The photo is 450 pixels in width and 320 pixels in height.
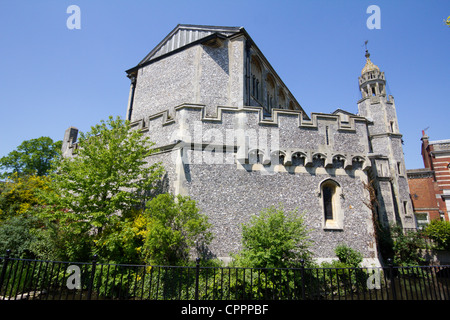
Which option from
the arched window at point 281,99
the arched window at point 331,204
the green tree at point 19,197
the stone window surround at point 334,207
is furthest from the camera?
the arched window at point 281,99

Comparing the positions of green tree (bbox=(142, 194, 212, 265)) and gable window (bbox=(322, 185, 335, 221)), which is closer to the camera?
green tree (bbox=(142, 194, 212, 265))

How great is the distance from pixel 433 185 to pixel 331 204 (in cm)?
1992

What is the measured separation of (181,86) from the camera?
595 inches

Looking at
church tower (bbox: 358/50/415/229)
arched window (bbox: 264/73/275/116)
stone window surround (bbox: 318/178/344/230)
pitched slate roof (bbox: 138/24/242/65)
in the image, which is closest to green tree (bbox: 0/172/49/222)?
pitched slate roof (bbox: 138/24/242/65)

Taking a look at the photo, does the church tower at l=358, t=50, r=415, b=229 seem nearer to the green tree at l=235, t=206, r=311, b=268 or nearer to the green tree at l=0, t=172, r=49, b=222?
the green tree at l=235, t=206, r=311, b=268

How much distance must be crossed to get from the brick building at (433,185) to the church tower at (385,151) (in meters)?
7.15

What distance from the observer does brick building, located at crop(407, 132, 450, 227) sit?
907 inches

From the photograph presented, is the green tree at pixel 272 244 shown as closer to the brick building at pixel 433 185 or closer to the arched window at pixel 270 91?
the arched window at pixel 270 91

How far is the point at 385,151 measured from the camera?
19422mm

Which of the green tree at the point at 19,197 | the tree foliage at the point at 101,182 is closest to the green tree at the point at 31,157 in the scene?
the green tree at the point at 19,197

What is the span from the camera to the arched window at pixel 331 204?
35.0 feet

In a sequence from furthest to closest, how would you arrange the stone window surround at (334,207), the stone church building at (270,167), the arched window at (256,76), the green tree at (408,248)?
the arched window at (256,76) → the green tree at (408,248) → the stone window surround at (334,207) → the stone church building at (270,167)

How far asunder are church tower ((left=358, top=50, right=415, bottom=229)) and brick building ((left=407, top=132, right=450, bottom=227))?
23.5ft
